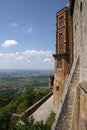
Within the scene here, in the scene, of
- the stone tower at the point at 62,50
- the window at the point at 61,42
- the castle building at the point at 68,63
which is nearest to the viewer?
the castle building at the point at 68,63

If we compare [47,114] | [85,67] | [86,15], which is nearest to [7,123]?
[47,114]

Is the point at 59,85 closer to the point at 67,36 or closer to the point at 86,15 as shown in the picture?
the point at 67,36

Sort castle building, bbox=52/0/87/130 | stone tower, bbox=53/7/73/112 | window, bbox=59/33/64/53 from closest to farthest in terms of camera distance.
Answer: castle building, bbox=52/0/87/130
stone tower, bbox=53/7/73/112
window, bbox=59/33/64/53

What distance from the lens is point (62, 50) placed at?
24688 mm

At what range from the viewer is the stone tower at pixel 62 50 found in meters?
23.5

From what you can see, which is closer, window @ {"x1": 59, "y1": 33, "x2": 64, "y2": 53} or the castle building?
the castle building

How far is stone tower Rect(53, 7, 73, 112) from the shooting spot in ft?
77.2

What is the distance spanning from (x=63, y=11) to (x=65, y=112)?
12.6 m

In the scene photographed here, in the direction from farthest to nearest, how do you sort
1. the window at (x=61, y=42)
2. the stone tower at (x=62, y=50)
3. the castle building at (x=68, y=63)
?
the window at (x=61, y=42), the stone tower at (x=62, y=50), the castle building at (x=68, y=63)

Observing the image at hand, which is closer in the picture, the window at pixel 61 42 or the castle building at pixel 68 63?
the castle building at pixel 68 63

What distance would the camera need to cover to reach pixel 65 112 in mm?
15641

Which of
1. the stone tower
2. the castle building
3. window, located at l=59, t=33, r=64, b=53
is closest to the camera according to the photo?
the castle building

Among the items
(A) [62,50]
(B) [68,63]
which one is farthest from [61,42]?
(B) [68,63]

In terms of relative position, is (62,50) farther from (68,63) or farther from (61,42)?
(68,63)
